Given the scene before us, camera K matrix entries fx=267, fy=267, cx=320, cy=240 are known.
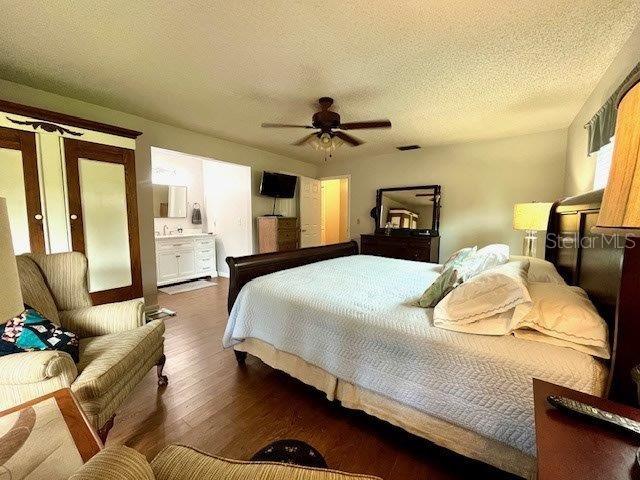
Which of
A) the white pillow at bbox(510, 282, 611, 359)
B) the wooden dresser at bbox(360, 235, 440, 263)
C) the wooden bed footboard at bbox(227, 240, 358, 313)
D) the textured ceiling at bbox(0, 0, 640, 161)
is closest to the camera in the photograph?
the white pillow at bbox(510, 282, 611, 359)

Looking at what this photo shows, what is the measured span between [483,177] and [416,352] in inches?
149

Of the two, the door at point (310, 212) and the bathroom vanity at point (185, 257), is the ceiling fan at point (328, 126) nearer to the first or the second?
the door at point (310, 212)

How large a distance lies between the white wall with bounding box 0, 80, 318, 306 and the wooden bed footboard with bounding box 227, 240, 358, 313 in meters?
1.97

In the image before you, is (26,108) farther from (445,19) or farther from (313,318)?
(445,19)

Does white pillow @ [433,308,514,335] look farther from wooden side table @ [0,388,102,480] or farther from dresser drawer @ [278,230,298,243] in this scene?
dresser drawer @ [278,230,298,243]

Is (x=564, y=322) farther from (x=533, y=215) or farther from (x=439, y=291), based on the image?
(x=533, y=215)

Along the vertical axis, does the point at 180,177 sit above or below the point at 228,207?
above

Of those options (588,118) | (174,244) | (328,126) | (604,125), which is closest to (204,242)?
(174,244)

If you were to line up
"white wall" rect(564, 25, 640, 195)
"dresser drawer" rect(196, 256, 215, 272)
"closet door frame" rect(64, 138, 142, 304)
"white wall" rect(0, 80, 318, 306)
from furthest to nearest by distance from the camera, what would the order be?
"dresser drawer" rect(196, 256, 215, 272), "white wall" rect(0, 80, 318, 306), "closet door frame" rect(64, 138, 142, 304), "white wall" rect(564, 25, 640, 195)

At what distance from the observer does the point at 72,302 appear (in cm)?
178

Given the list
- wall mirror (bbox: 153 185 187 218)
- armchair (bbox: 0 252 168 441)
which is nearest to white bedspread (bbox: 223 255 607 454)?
armchair (bbox: 0 252 168 441)

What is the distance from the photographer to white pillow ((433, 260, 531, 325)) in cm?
122

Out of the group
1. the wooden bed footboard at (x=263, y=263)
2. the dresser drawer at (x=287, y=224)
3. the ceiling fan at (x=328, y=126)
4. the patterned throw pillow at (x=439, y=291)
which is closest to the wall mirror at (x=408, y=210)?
the dresser drawer at (x=287, y=224)

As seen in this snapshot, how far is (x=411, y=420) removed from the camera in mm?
1347
